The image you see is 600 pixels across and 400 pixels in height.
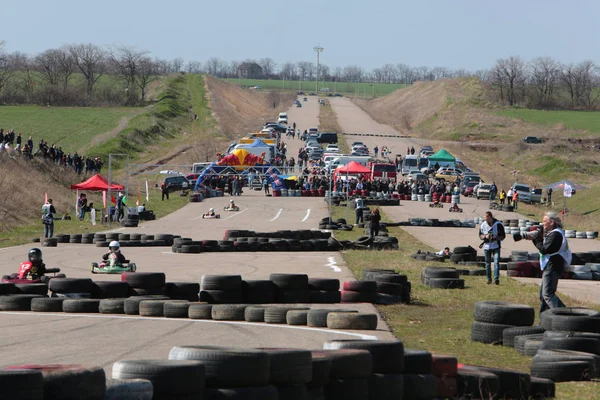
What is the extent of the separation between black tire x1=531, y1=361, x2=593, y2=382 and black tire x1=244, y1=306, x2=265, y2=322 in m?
5.07

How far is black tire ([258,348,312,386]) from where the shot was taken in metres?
7.70

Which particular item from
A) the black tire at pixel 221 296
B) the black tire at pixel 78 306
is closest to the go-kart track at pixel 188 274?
the black tire at pixel 78 306

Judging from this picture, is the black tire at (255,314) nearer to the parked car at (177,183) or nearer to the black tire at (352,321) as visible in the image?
the black tire at (352,321)

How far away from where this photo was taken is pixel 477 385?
890 cm

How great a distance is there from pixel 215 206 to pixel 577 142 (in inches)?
2155

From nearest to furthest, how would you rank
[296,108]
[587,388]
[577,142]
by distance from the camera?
[587,388] < [577,142] < [296,108]

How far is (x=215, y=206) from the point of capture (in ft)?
181

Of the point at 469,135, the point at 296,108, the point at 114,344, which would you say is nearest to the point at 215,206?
the point at 114,344

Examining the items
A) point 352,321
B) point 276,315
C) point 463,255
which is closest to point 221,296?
point 276,315

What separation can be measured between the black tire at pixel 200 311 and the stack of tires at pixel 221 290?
1571 mm

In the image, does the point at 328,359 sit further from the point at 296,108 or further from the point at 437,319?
the point at 296,108

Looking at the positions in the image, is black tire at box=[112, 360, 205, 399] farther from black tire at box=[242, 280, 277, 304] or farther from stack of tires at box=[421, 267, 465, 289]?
stack of tires at box=[421, 267, 465, 289]

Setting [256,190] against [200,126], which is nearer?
[256,190]

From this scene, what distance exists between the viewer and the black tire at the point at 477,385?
29.0 ft
